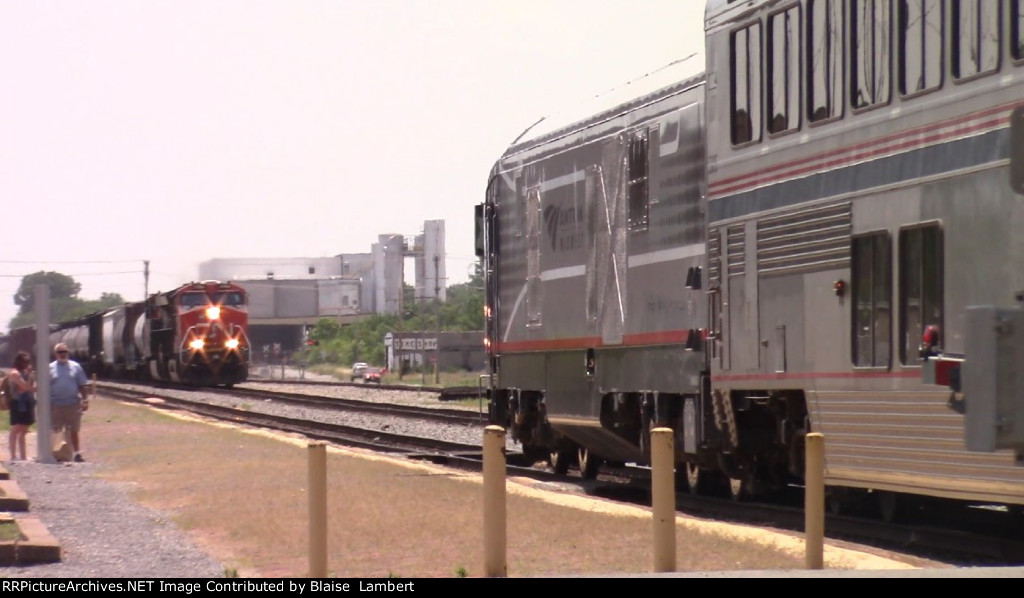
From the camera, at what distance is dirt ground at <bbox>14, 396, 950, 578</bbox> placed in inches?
437

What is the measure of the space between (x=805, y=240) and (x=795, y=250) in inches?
7.3

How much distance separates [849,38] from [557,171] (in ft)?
21.4

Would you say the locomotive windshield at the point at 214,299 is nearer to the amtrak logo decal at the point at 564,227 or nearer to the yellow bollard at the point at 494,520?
the amtrak logo decal at the point at 564,227

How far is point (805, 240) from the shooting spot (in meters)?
12.0

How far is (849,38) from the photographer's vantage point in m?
11.3

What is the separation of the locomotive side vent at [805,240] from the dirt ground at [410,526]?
2144 mm

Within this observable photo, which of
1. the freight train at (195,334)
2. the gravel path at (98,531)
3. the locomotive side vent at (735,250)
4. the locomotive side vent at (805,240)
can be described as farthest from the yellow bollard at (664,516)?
the freight train at (195,334)

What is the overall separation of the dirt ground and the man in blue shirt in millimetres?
908

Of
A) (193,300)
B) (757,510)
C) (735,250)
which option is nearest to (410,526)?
(757,510)

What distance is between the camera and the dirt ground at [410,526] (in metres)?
11.1

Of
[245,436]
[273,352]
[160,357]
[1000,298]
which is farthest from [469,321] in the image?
[1000,298]

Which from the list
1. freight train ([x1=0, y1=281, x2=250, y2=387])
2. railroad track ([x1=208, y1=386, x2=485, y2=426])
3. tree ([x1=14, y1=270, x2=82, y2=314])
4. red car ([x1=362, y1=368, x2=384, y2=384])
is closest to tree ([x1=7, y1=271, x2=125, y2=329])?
tree ([x1=14, y1=270, x2=82, y2=314])

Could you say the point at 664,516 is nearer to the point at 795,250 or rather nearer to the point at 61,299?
the point at 795,250
